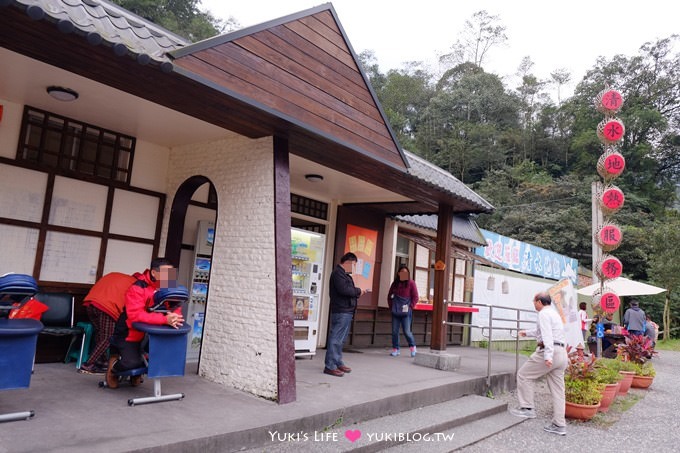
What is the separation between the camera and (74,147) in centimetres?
568

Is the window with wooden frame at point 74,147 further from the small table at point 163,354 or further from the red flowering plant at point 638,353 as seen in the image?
the red flowering plant at point 638,353

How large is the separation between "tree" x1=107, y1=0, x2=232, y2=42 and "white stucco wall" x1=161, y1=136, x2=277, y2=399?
22908mm

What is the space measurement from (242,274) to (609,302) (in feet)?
28.9

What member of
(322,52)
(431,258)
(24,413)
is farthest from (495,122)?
Result: (24,413)

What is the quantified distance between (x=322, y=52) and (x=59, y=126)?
128 inches

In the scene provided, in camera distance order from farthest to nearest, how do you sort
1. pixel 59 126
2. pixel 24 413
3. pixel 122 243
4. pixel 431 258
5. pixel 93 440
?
1. pixel 431 258
2. pixel 122 243
3. pixel 59 126
4. pixel 24 413
5. pixel 93 440

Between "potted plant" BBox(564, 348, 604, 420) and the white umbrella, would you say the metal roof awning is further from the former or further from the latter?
"potted plant" BBox(564, 348, 604, 420)

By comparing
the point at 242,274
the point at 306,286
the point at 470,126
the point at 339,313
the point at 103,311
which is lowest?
the point at 103,311

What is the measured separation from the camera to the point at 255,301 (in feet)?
17.3

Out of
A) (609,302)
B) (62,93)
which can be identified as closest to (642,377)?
(609,302)

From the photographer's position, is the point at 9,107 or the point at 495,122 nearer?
the point at 9,107

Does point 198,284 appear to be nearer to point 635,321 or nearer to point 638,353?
point 638,353

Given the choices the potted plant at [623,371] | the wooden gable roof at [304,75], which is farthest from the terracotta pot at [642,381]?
the wooden gable roof at [304,75]

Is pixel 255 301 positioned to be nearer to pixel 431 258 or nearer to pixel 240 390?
pixel 240 390
